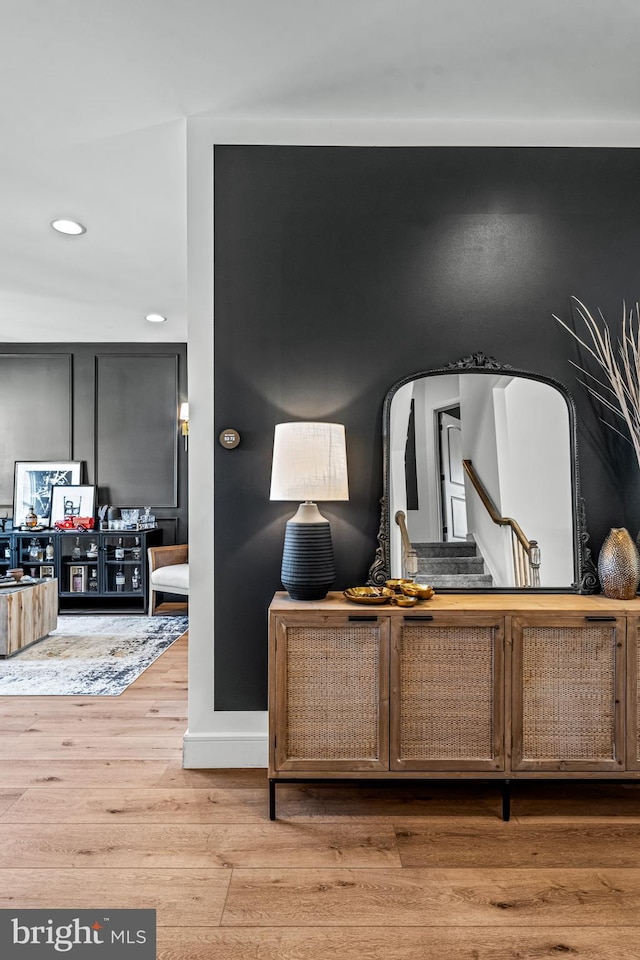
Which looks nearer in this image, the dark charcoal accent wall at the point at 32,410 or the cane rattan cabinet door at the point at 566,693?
the cane rattan cabinet door at the point at 566,693

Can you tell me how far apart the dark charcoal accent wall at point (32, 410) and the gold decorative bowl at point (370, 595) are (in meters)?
4.54

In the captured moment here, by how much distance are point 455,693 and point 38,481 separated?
503cm

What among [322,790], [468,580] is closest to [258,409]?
[468,580]

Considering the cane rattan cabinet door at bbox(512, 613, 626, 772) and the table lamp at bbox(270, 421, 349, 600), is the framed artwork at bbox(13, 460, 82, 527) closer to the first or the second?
the table lamp at bbox(270, 421, 349, 600)

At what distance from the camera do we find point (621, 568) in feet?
6.95

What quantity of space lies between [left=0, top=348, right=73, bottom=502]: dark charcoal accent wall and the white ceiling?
2.85m

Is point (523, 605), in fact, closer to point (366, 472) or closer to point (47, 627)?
point (366, 472)

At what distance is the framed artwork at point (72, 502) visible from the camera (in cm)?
550

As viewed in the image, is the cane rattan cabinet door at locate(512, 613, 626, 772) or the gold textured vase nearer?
the cane rattan cabinet door at locate(512, 613, 626, 772)

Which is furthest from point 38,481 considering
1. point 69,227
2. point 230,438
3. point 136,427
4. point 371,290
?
point 371,290

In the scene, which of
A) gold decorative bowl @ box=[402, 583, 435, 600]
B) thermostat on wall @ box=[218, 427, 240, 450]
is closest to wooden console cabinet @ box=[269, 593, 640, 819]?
gold decorative bowl @ box=[402, 583, 435, 600]

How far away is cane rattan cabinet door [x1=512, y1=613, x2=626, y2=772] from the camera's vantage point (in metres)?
1.95

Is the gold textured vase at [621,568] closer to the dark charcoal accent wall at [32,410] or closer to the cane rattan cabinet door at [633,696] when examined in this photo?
the cane rattan cabinet door at [633,696]

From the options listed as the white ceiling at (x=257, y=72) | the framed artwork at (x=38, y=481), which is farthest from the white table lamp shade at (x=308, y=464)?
the framed artwork at (x=38, y=481)
